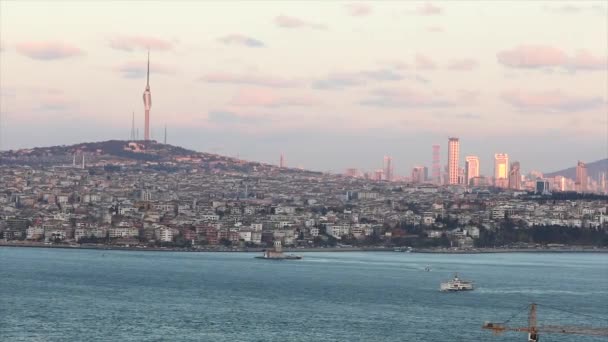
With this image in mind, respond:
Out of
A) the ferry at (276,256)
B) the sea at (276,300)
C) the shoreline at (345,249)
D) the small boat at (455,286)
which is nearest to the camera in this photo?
the sea at (276,300)

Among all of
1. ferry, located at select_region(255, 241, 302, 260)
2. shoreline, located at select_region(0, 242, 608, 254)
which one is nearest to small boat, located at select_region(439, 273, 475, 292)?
ferry, located at select_region(255, 241, 302, 260)

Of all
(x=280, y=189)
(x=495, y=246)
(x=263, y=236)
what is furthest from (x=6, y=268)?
(x=280, y=189)

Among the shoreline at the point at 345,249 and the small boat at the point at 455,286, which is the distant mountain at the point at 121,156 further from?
the small boat at the point at 455,286

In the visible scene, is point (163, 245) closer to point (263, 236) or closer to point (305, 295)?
point (263, 236)

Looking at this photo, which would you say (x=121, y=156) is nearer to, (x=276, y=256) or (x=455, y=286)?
(x=276, y=256)

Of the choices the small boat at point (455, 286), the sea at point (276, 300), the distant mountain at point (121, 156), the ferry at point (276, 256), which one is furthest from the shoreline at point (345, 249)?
the distant mountain at point (121, 156)

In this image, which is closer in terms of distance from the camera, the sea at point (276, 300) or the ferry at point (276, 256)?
the sea at point (276, 300)

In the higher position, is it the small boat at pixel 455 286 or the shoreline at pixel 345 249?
the shoreline at pixel 345 249
